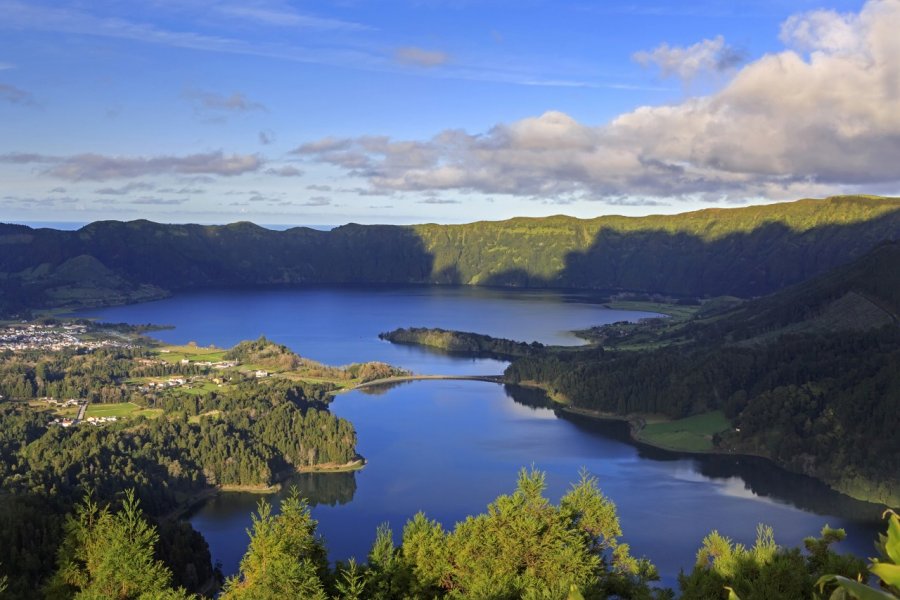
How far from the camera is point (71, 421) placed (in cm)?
11844

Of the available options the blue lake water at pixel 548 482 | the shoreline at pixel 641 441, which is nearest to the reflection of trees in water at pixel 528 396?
the shoreline at pixel 641 441

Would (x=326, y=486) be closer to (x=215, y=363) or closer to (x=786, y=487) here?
(x=786, y=487)

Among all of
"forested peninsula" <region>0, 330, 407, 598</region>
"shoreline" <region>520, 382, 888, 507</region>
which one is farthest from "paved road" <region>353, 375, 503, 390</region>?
"shoreline" <region>520, 382, 888, 507</region>

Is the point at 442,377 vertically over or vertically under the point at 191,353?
under

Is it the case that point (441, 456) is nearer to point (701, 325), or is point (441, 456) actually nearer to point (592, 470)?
point (592, 470)

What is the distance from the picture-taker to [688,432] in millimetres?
119250

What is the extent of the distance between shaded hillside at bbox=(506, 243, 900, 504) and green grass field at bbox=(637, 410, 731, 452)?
2.01 m

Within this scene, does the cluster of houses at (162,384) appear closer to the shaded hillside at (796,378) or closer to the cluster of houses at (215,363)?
the cluster of houses at (215,363)

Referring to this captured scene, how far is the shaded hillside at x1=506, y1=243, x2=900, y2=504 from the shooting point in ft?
340

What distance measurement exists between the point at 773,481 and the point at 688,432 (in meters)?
21.3

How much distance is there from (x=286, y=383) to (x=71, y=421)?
35.3 m

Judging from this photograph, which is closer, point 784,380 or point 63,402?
point 784,380

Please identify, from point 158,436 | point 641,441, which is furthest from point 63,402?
point 641,441

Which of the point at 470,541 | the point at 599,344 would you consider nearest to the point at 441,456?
the point at 470,541
